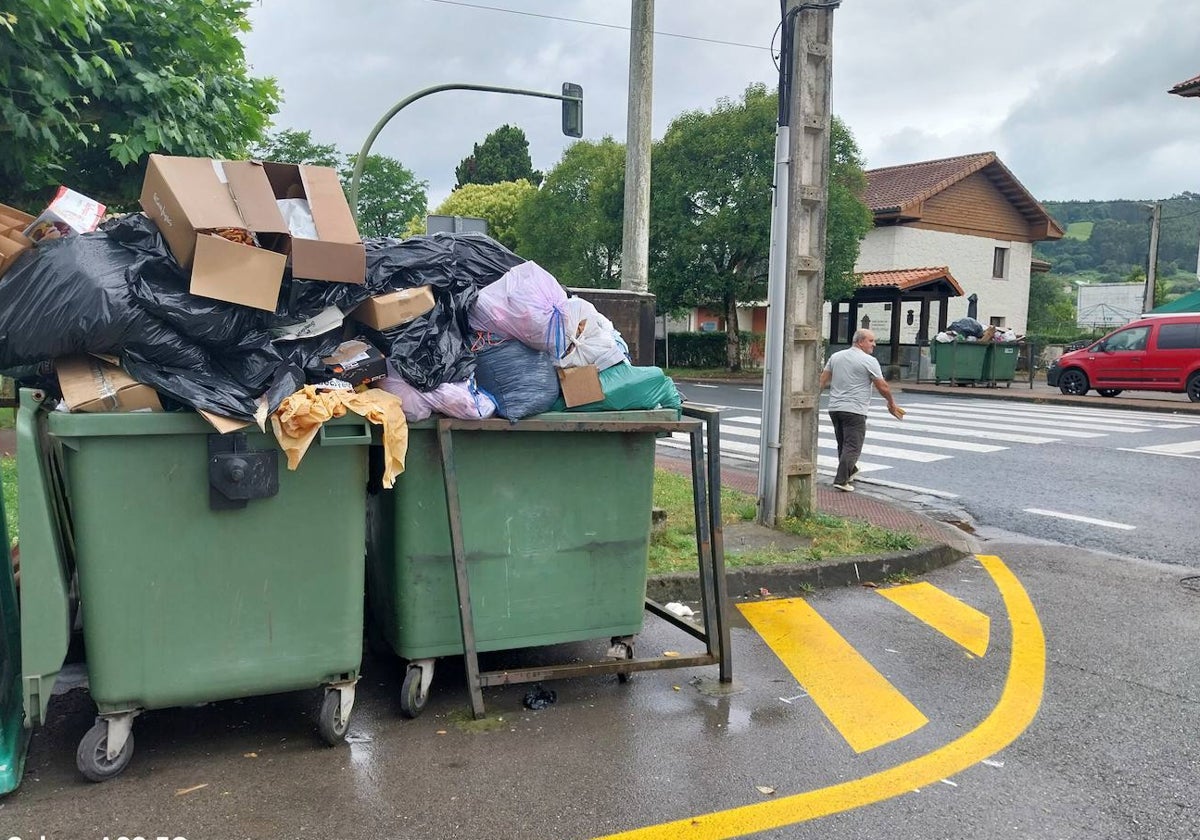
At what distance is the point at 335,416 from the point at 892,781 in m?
2.39

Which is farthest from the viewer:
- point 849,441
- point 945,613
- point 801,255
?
point 849,441

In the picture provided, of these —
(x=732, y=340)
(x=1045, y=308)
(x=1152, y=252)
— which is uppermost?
(x=1152, y=252)

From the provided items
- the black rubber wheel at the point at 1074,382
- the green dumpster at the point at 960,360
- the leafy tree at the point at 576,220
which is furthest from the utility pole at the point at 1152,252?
the leafy tree at the point at 576,220

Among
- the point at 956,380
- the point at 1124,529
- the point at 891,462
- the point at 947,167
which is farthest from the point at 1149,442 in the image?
the point at 947,167

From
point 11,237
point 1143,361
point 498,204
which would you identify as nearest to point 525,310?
point 11,237

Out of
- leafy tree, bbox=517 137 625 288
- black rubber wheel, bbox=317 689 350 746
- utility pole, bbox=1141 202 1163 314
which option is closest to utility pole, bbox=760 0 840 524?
black rubber wheel, bbox=317 689 350 746

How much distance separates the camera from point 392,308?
11.6 ft

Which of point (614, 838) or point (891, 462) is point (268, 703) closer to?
point (614, 838)

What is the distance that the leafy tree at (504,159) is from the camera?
5528cm

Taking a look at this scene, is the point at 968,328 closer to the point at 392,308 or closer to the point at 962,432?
the point at 962,432

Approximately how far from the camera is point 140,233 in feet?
10.7

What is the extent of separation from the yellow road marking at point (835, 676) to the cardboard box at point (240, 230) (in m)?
2.66

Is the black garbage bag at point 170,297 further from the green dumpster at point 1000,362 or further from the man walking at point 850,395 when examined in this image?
the green dumpster at point 1000,362

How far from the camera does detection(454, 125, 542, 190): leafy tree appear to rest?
55281 mm
